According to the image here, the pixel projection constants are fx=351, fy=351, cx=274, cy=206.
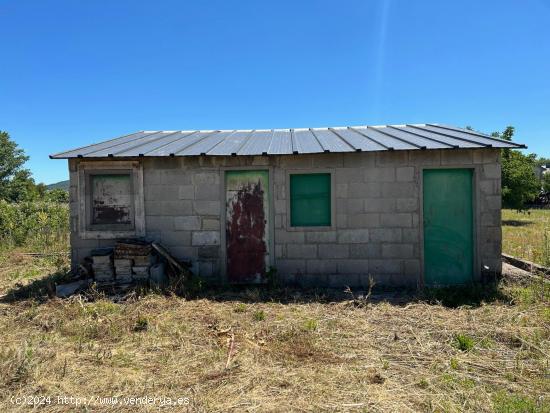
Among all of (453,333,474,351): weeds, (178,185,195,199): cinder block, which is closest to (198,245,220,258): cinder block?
(178,185,195,199): cinder block

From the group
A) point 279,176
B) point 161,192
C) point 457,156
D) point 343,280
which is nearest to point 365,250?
point 343,280

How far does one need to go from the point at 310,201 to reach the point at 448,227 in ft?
8.91

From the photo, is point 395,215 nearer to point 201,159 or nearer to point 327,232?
point 327,232

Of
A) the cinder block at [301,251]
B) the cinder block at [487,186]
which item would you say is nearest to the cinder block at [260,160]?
the cinder block at [301,251]

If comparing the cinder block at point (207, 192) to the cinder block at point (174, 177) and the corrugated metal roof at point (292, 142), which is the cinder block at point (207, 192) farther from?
the corrugated metal roof at point (292, 142)

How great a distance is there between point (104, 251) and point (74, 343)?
277 centimetres

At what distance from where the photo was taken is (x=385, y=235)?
688 cm

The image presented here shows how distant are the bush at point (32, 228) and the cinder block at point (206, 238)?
21.7ft

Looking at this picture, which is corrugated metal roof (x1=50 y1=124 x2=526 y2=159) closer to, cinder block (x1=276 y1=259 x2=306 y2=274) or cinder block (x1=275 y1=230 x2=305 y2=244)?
cinder block (x1=275 y1=230 x2=305 y2=244)

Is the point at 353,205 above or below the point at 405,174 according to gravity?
below

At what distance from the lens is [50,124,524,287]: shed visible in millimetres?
6781

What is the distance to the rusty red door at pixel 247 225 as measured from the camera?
705 cm

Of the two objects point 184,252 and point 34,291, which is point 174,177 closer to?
point 184,252

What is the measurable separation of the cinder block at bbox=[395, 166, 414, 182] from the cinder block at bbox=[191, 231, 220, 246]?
12.3ft
